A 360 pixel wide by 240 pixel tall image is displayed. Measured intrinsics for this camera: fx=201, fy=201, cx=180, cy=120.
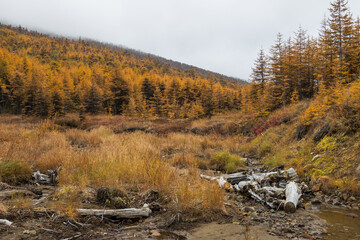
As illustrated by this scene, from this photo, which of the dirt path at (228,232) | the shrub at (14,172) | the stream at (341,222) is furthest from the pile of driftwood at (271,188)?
the shrub at (14,172)

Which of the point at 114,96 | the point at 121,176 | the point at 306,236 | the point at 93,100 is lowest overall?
the point at 306,236

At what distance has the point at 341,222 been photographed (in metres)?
3.72

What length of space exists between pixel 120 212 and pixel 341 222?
4005mm

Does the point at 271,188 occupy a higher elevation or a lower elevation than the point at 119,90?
lower

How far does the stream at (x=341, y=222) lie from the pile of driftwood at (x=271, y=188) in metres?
0.59

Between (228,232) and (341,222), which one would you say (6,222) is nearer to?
(228,232)

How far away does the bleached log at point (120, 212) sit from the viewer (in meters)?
3.18

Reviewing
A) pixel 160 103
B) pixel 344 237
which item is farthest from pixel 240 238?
pixel 160 103

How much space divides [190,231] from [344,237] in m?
2.39

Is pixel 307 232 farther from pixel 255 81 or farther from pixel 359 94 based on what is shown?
pixel 255 81

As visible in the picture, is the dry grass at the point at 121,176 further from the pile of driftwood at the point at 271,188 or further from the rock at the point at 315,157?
the rock at the point at 315,157

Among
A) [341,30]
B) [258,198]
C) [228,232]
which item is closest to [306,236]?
[228,232]

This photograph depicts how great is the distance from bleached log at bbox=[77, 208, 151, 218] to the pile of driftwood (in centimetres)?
217

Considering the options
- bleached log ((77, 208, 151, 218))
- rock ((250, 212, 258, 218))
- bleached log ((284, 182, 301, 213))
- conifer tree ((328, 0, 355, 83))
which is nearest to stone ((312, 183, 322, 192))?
bleached log ((284, 182, 301, 213))
